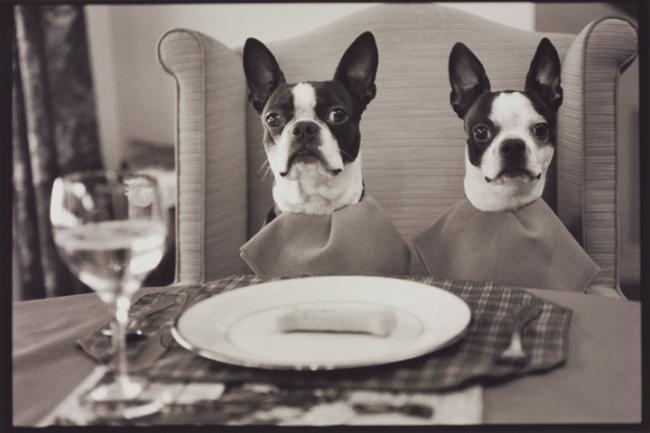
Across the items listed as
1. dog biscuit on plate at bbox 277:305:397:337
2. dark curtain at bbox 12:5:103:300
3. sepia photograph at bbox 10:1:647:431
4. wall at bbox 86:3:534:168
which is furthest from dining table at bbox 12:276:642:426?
dark curtain at bbox 12:5:103:300

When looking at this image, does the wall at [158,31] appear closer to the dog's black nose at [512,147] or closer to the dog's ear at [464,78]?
the dog's ear at [464,78]

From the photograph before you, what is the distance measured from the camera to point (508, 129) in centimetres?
99

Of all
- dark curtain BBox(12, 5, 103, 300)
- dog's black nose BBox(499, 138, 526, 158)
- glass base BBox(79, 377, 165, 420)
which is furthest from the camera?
dark curtain BBox(12, 5, 103, 300)

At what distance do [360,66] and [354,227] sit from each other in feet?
0.76

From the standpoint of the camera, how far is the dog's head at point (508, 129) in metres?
0.99

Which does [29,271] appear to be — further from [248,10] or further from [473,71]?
[473,71]

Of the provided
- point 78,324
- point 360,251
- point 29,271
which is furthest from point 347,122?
point 29,271

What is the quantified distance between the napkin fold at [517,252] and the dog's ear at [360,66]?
0.24 meters

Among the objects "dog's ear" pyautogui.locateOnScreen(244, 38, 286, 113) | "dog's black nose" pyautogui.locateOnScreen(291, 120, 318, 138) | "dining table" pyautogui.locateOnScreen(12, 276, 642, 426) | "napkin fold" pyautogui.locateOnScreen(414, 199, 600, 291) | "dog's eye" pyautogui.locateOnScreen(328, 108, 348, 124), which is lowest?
"napkin fold" pyautogui.locateOnScreen(414, 199, 600, 291)

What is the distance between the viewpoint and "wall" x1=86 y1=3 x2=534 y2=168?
3.56 ft

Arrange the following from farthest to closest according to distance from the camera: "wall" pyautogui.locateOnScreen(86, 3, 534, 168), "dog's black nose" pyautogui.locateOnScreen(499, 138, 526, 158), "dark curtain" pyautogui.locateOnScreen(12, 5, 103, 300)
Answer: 1. "dark curtain" pyautogui.locateOnScreen(12, 5, 103, 300)
2. "wall" pyautogui.locateOnScreen(86, 3, 534, 168)
3. "dog's black nose" pyautogui.locateOnScreen(499, 138, 526, 158)

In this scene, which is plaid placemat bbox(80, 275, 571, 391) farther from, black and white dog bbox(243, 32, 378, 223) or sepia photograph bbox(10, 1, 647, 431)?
black and white dog bbox(243, 32, 378, 223)

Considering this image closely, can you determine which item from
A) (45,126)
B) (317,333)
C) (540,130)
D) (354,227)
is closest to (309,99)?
(354,227)

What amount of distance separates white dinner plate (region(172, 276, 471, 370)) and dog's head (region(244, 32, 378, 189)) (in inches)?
11.2
